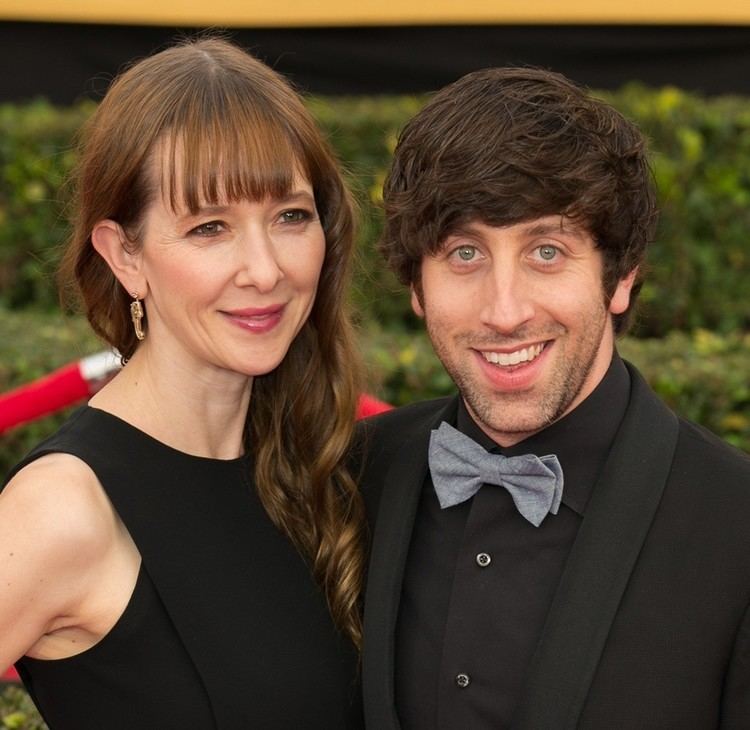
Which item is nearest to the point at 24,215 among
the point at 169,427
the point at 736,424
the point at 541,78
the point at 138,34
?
the point at 138,34

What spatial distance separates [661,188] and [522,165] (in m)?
3.76

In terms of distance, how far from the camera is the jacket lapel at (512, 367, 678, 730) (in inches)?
103

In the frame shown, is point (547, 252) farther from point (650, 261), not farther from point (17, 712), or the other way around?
point (650, 261)

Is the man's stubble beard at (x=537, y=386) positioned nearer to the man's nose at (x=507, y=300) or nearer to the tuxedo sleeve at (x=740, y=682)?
the man's nose at (x=507, y=300)

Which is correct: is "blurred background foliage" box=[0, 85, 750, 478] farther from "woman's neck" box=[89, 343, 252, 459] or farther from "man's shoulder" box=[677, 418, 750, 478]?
"man's shoulder" box=[677, 418, 750, 478]

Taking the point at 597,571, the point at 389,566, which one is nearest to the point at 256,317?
the point at 389,566

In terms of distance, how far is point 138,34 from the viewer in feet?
24.9

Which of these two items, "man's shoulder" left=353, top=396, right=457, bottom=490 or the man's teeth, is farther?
"man's shoulder" left=353, top=396, right=457, bottom=490

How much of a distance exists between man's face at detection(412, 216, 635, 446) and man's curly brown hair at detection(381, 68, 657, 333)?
0.04 m

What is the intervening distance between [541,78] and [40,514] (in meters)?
1.36

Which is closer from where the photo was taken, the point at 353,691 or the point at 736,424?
the point at 353,691

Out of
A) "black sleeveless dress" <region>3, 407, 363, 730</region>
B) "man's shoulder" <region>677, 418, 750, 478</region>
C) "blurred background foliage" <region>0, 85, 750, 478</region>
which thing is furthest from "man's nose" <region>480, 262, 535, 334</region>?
"blurred background foliage" <region>0, 85, 750, 478</region>

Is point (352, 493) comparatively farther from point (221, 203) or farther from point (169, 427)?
point (221, 203)

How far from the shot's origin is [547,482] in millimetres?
2809
